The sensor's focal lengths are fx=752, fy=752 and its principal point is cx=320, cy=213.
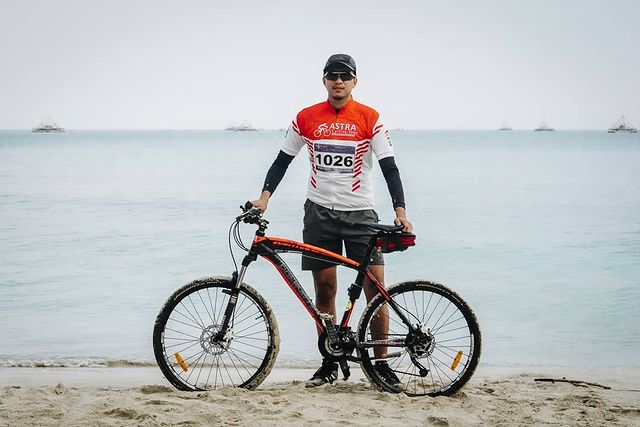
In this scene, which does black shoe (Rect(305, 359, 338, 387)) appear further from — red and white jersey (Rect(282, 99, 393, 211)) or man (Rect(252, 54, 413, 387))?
red and white jersey (Rect(282, 99, 393, 211))

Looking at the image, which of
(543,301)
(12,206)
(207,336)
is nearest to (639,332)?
(543,301)

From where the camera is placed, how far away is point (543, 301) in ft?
34.2

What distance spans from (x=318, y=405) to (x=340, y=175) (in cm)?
139

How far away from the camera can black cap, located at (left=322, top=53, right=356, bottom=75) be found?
15.2 ft

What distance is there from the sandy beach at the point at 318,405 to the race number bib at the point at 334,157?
1.38m

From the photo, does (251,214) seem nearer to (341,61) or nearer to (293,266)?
(341,61)

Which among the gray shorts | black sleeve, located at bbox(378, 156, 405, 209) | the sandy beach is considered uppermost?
black sleeve, located at bbox(378, 156, 405, 209)

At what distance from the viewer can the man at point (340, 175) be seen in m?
4.63

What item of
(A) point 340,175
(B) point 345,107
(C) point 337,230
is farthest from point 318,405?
(B) point 345,107

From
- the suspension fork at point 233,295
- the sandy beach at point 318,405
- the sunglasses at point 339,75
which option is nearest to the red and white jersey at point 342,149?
the sunglasses at point 339,75

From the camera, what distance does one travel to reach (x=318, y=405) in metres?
4.30

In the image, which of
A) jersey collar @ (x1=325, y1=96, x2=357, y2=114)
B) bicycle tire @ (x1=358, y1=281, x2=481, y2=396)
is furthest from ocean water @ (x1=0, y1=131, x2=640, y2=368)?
jersey collar @ (x1=325, y1=96, x2=357, y2=114)

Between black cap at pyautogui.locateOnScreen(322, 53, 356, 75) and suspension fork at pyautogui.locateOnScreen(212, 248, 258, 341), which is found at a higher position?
Answer: black cap at pyautogui.locateOnScreen(322, 53, 356, 75)

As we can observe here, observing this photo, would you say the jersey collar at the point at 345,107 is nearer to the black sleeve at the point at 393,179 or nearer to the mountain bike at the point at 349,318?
the black sleeve at the point at 393,179
